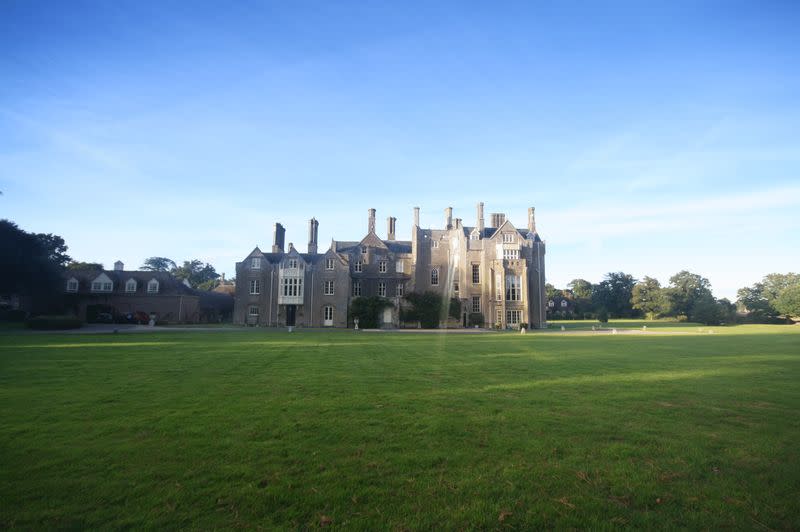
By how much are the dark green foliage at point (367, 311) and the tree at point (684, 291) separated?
229ft

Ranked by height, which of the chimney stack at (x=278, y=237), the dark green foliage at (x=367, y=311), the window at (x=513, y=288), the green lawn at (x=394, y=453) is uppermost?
the chimney stack at (x=278, y=237)

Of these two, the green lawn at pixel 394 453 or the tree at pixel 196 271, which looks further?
the tree at pixel 196 271

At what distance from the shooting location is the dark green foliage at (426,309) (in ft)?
179

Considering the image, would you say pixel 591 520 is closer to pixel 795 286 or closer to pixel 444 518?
pixel 444 518

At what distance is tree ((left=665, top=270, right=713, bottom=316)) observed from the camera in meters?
90.3

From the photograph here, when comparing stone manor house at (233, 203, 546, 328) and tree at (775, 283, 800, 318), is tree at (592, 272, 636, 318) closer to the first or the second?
tree at (775, 283, 800, 318)

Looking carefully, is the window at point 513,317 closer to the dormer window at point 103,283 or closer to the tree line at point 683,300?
the tree line at point 683,300

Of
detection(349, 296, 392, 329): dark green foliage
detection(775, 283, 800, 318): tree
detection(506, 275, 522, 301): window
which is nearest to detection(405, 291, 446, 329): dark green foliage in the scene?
detection(349, 296, 392, 329): dark green foliage

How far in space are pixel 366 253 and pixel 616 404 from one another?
50538mm

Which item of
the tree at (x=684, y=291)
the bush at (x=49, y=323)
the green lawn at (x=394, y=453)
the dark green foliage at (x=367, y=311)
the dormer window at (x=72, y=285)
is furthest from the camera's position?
the tree at (x=684, y=291)

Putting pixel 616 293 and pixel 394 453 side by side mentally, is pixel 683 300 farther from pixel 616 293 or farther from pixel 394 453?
pixel 394 453

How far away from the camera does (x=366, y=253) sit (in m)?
58.7

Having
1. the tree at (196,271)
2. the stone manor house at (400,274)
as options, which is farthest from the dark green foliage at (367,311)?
the tree at (196,271)

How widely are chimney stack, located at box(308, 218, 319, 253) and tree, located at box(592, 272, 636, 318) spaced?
235 feet
